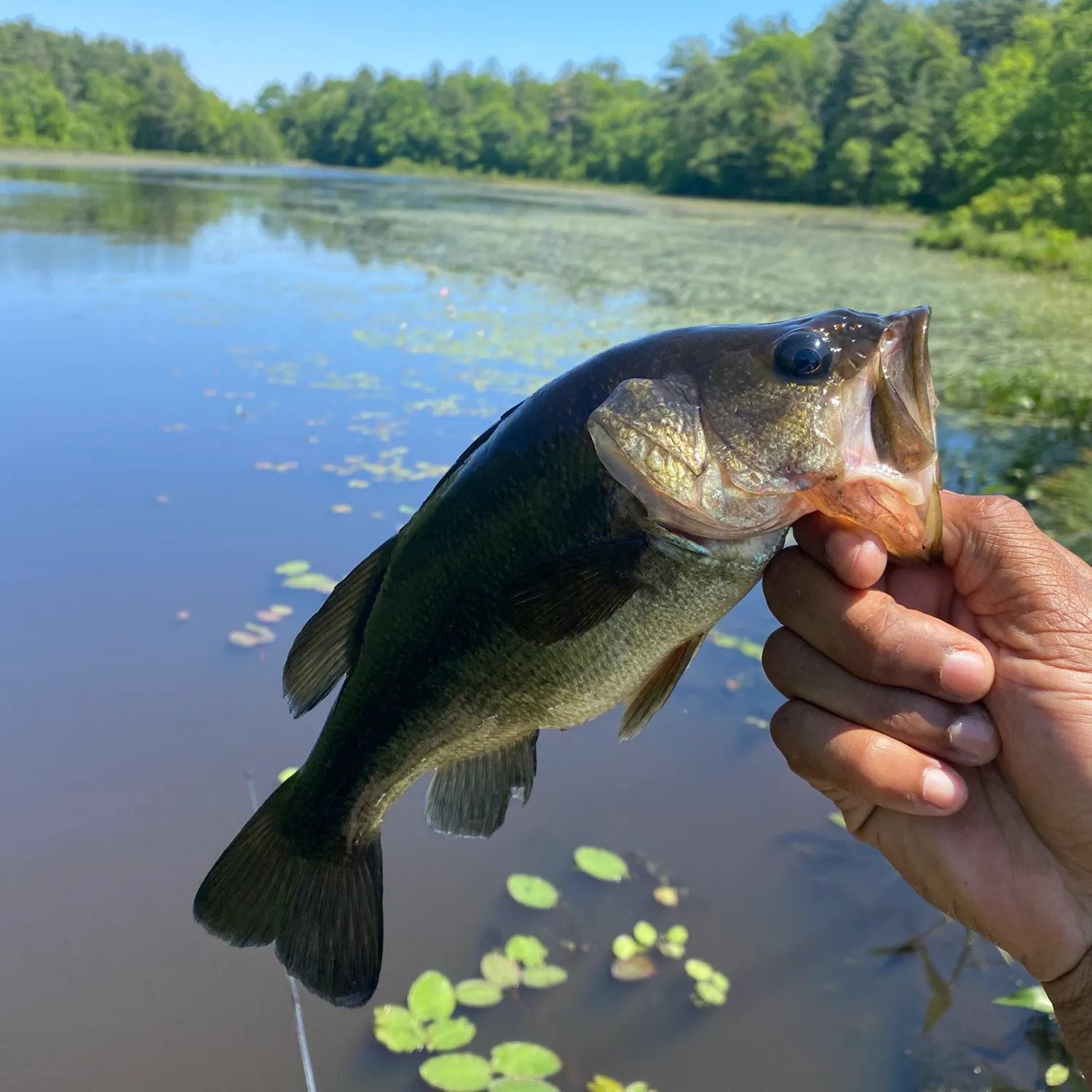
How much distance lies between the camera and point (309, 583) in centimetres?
525

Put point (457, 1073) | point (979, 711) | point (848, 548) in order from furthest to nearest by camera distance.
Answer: point (457, 1073), point (979, 711), point (848, 548)

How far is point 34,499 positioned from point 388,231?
2080cm

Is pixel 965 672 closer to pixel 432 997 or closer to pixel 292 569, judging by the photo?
pixel 432 997

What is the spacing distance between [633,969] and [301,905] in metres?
1.69

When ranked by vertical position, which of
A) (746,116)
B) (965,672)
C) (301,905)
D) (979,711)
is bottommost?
(301,905)

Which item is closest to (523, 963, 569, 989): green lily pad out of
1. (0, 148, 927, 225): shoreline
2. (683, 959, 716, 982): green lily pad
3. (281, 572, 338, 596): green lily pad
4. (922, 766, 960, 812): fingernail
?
(683, 959, 716, 982): green lily pad

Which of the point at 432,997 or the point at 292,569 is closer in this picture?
the point at 432,997

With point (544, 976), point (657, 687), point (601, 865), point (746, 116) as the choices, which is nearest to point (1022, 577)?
point (657, 687)

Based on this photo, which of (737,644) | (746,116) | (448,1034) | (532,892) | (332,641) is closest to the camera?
(332,641)

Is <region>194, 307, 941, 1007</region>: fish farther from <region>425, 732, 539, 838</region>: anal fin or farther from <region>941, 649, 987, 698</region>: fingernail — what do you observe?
<region>941, 649, 987, 698</region>: fingernail

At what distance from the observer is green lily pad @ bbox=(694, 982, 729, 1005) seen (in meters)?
2.95

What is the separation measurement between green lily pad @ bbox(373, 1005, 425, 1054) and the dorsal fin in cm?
156

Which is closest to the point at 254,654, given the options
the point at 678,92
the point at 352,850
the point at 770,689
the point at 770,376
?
the point at 770,689

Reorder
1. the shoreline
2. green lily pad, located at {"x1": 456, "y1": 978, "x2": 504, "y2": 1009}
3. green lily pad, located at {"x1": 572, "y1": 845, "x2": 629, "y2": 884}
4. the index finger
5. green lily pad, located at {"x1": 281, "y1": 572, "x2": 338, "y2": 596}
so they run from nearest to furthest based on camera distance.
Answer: the index finger < green lily pad, located at {"x1": 456, "y1": 978, "x2": 504, "y2": 1009} < green lily pad, located at {"x1": 572, "y1": 845, "x2": 629, "y2": 884} < green lily pad, located at {"x1": 281, "y1": 572, "x2": 338, "y2": 596} < the shoreline
